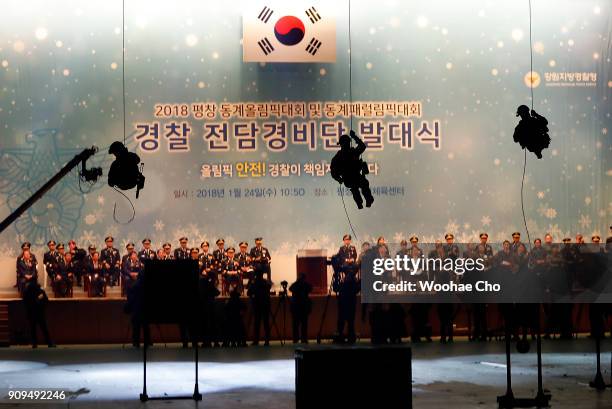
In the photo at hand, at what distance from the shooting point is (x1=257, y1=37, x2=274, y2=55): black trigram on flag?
14477 millimetres

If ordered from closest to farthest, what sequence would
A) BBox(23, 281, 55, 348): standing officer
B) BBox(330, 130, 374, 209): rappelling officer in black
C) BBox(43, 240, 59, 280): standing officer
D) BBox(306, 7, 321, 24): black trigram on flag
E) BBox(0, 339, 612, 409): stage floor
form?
BBox(0, 339, 612, 409): stage floor
BBox(330, 130, 374, 209): rappelling officer in black
BBox(23, 281, 55, 348): standing officer
BBox(43, 240, 59, 280): standing officer
BBox(306, 7, 321, 24): black trigram on flag

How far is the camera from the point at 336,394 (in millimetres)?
5266

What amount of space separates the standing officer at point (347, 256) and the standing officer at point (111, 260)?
310 centimetres

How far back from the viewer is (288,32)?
1445 centimetres

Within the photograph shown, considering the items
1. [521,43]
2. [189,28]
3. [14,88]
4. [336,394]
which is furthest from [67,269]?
[336,394]

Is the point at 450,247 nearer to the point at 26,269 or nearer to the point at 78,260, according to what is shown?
the point at 78,260

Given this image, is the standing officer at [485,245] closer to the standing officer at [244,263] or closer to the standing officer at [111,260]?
the standing officer at [244,263]

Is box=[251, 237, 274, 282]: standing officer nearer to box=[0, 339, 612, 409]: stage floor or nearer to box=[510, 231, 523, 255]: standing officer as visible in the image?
box=[0, 339, 612, 409]: stage floor

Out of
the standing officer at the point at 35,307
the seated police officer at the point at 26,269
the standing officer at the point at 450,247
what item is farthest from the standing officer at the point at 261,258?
the seated police officer at the point at 26,269

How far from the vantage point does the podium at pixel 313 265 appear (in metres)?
14.4

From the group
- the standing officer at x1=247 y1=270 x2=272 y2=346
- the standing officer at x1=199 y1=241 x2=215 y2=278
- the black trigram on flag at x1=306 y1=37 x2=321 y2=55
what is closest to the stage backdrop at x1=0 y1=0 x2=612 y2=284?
the black trigram on flag at x1=306 y1=37 x2=321 y2=55

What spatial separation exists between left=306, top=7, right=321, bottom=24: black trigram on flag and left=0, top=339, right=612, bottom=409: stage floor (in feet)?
15.4

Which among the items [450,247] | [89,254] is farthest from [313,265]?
[89,254]

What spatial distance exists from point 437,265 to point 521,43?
573 centimetres
